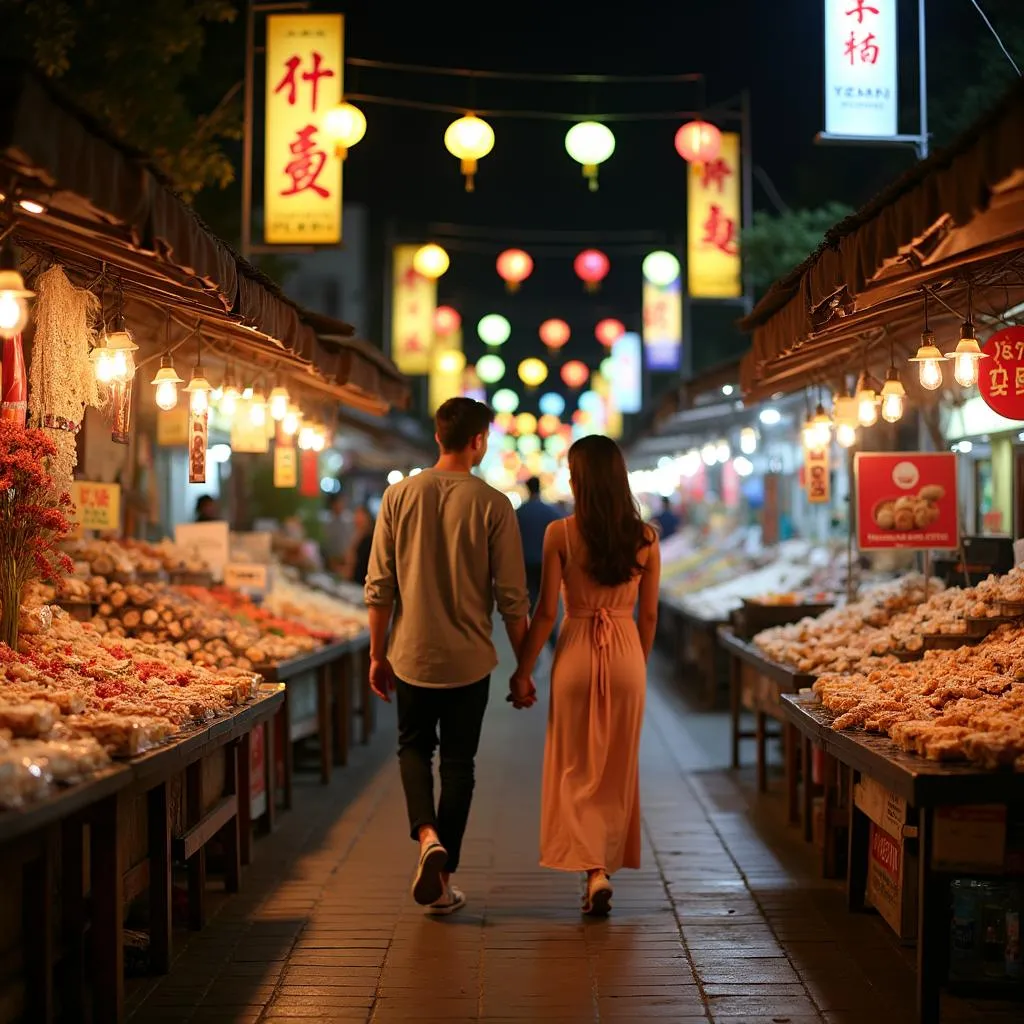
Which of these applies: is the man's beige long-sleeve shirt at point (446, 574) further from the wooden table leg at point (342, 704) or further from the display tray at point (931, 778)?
the wooden table leg at point (342, 704)

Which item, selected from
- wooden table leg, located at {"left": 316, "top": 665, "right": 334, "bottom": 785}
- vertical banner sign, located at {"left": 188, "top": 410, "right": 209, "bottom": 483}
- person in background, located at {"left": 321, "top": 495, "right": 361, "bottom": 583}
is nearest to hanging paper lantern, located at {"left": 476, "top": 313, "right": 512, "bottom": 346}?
person in background, located at {"left": 321, "top": 495, "right": 361, "bottom": 583}

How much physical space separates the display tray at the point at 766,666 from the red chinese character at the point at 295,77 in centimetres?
640

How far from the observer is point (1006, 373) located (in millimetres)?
6852

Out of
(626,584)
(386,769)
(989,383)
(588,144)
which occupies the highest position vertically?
(588,144)

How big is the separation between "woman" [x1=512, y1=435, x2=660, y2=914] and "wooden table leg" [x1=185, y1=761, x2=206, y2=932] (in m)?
1.56

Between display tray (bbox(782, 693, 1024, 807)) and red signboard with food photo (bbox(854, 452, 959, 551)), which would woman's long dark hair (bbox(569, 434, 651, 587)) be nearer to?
display tray (bbox(782, 693, 1024, 807))

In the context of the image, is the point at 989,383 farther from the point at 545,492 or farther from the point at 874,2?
the point at 545,492

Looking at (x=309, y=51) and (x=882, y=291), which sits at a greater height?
(x=309, y=51)

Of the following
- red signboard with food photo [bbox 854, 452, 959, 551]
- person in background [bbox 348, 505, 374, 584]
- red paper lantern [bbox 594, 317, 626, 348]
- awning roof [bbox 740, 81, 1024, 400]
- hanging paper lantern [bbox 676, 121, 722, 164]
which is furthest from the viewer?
red paper lantern [bbox 594, 317, 626, 348]

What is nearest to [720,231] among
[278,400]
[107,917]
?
[278,400]

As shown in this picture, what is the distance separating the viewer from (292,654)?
903 cm

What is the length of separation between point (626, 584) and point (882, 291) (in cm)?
186

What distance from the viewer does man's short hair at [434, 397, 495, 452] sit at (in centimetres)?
632

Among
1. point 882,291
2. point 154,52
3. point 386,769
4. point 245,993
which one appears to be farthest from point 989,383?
point 154,52
